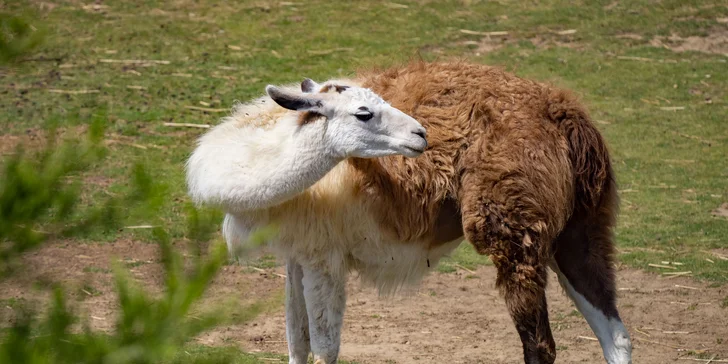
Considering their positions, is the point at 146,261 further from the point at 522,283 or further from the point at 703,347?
the point at 703,347

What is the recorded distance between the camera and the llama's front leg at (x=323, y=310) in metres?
5.80

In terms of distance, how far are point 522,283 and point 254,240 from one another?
388 centimetres

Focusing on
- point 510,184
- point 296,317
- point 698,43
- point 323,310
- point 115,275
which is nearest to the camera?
→ point 115,275

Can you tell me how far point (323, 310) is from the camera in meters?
5.81

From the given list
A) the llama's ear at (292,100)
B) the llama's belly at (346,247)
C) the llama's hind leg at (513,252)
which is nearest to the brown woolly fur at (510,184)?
the llama's hind leg at (513,252)

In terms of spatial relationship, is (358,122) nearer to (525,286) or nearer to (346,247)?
(346,247)

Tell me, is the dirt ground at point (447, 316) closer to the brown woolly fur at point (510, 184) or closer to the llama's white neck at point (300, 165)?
the brown woolly fur at point (510, 184)

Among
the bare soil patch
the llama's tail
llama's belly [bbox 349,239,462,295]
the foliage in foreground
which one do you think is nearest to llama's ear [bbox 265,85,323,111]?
llama's belly [bbox 349,239,462,295]

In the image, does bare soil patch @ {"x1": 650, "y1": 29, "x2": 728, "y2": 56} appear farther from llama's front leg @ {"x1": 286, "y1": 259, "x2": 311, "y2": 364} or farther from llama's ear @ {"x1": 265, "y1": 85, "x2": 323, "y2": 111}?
llama's ear @ {"x1": 265, "y1": 85, "x2": 323, "y2": 111}

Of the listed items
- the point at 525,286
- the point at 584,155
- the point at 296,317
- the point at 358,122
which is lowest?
the point at 296,317

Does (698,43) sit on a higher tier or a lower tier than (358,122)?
lower

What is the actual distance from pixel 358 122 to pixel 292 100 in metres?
0.37

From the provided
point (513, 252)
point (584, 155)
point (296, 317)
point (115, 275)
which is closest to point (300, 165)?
point (296, 317)

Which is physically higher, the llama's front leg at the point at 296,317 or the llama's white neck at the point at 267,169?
the llama's white neck at the point at 267,169
